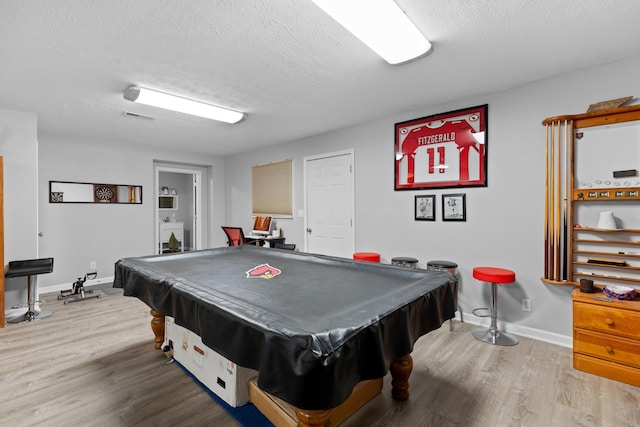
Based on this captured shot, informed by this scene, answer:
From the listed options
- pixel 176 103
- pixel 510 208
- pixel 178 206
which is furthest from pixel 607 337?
pixel 178 206

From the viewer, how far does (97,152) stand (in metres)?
5.07

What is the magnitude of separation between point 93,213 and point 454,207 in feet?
18.1

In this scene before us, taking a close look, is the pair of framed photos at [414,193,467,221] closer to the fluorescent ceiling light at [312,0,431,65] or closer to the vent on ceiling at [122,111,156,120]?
the fluorescent ceiling light at [312,0,431,65]

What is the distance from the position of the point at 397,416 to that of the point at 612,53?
122 inches

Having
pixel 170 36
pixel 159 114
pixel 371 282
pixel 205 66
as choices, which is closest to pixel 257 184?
pixel 159 114

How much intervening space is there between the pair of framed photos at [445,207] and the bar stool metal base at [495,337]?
1.16m

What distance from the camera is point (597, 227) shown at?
2561 mm

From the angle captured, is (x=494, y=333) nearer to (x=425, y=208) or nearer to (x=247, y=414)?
(x=425, y=208)

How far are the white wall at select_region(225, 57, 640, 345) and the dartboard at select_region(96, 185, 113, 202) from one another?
4.54 m

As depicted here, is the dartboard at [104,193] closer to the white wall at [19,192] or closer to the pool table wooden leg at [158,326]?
the white wall at [19,192]

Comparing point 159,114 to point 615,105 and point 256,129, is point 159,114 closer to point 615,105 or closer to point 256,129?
point 256,129

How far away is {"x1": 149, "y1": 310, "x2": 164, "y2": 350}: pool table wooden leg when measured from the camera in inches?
103

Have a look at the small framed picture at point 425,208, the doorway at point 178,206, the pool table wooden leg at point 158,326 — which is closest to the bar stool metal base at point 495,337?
the small framed picture at point 425,208

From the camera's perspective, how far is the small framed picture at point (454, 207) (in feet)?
11.0
